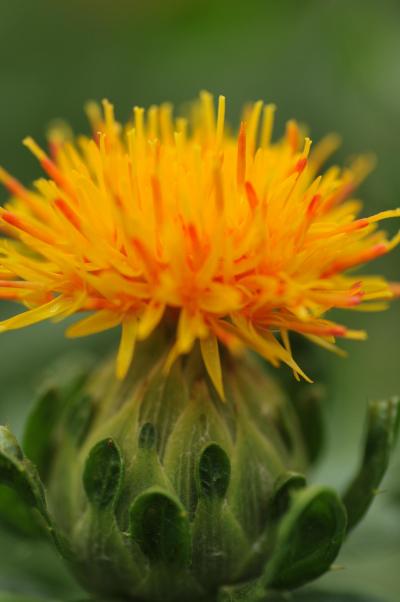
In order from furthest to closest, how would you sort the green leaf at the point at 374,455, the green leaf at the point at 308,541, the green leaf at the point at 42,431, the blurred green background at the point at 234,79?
the blurred green background at the point at 234,79, the green leaf at the point at 42,431, the green leaf at the point at 374,455, the green leaf at the point at 308,541

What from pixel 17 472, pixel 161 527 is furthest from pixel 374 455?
pixel 17 472

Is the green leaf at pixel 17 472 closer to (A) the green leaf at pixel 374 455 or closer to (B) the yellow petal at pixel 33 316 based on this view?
(B) the yellow petal at pixel 33 316

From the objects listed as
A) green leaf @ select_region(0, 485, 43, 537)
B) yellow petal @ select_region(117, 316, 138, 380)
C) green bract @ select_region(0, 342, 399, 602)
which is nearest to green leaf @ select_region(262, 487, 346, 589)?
green bract @ select_region(0, 342, 399, 602)

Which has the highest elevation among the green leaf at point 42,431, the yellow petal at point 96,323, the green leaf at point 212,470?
the yellow petal at point 96,323

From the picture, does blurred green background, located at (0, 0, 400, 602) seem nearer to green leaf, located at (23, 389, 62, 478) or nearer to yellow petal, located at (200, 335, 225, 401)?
green leaf, located at (23, 389, 62, 478)

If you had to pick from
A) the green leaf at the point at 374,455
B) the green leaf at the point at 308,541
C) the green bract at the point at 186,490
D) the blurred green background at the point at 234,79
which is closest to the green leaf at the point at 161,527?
the green bract at the point at 186,490
